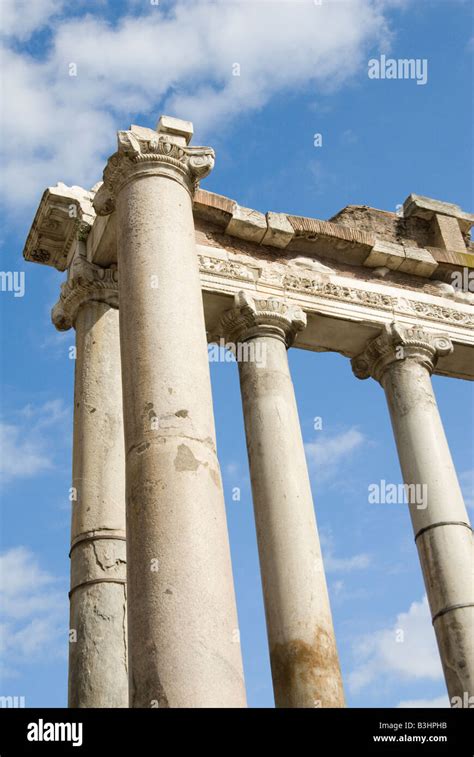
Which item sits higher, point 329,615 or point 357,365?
point 357,365

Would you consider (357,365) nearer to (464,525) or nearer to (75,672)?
(464,525)

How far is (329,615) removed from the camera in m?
16.0

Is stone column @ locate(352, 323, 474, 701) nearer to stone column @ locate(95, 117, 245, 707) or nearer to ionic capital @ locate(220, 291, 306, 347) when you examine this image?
ionic capital @ locate(220, 291, 306, 347)

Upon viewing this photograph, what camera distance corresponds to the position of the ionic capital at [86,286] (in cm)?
1778

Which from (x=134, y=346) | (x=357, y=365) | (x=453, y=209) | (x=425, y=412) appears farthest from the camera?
(x=453, y=209)

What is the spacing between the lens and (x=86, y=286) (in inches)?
701

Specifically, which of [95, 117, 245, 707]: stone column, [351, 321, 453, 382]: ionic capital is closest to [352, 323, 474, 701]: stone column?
[351, 321, 453, 382]: ionic capital

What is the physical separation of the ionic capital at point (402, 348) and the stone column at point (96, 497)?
659 cm

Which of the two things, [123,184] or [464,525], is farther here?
[464,525]

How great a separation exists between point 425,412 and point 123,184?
939 centimetres

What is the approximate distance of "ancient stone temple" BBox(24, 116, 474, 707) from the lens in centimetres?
994

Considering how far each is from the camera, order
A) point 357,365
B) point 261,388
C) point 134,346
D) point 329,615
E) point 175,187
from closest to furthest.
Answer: point 134,346, point 175,187, point 329,615, point 261,388, point 357,365

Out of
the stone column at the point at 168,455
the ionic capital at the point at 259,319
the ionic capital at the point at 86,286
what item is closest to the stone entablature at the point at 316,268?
the ionic capital at the point at 86,286
